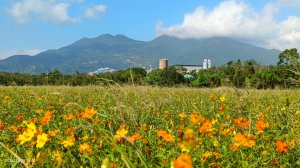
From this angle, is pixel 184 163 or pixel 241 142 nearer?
pixel 184 163

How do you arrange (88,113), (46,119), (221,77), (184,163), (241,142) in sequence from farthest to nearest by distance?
(221,77)
(46,119)
(88,113)
(241,142)
(184,163)

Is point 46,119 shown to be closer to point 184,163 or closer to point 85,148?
point 85,148

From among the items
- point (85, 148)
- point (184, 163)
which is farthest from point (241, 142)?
point (184, 163)

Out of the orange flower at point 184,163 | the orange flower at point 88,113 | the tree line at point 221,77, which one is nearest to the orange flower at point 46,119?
the orange flower at point 88,113

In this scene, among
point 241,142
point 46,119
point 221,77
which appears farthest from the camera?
point 221,77

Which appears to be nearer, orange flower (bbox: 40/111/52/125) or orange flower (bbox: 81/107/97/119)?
orange flower (bbox: 81/107/97/119)

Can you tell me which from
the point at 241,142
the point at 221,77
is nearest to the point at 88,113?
the point at 241,142

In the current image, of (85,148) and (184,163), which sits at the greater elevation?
(184,163)

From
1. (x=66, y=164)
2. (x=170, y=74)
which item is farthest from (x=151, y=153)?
(x=170, y=74)

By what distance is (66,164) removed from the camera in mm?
2176

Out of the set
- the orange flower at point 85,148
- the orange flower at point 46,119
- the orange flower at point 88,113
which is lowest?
the orange flower at point 85,148

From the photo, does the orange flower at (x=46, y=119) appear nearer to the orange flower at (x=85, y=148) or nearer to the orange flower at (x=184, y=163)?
the orange flower at (x=85, y=148)

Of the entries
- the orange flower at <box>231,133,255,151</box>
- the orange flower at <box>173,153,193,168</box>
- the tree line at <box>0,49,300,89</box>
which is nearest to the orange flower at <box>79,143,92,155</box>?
the orange flower at <box>231,133,255,151</box>

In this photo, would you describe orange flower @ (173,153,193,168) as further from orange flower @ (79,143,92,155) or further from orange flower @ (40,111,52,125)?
orange flower @ (40,111,52,125)
